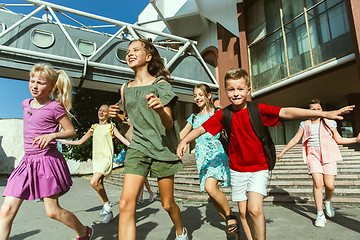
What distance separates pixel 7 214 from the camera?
2027 millimetres

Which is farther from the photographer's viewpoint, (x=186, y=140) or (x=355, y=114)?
(x=355, y=114)

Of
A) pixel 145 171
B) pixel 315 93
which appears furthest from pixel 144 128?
pixel 315 93

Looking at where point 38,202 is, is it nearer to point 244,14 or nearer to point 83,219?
point 83,219

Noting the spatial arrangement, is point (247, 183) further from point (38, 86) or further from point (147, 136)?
point (38, 86)

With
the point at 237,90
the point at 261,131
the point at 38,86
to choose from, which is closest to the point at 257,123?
the point at 261,131

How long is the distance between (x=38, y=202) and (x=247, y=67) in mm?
10077

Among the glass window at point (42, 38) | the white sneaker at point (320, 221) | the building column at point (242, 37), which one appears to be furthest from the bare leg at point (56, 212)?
the building column at point (242, 37)

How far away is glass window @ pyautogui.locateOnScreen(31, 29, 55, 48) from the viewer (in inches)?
393

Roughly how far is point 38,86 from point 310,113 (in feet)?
8.32

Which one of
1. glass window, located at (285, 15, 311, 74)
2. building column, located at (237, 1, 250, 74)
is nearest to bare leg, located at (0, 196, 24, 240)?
glass window, located at (285, 15, 311, 74)

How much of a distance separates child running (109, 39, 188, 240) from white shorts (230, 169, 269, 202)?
61cm

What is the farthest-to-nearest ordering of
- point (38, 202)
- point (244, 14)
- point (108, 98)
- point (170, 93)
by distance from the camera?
point (108, 98)
point (244, 14)
point (38, 202)
point (170, 93)

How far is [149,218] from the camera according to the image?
3.85 m

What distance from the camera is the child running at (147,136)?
6.77 ft
